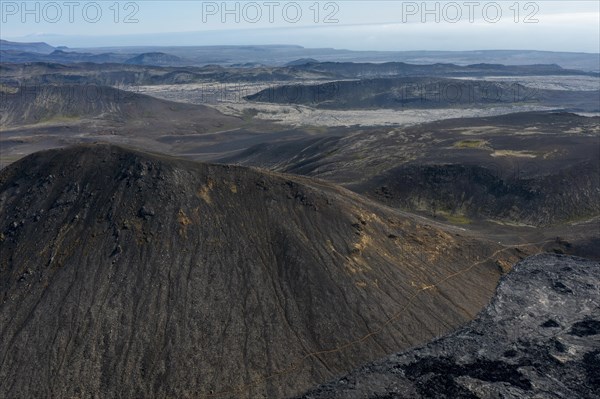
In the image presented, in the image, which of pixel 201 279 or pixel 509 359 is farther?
pixel 201 279

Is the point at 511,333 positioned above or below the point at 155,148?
below

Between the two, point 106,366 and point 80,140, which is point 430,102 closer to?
point 80,140

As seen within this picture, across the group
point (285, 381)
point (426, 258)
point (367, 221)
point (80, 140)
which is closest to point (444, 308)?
point (426, 258)

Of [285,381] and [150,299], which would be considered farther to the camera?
[150,299]

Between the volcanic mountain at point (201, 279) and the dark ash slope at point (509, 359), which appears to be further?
the volcanic mountain at point (201, 279)

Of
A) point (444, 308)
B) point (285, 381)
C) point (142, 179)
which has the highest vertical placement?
point (142, 179)

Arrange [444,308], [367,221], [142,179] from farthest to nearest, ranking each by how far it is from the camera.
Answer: [367,221], [142,179], [444,308]
